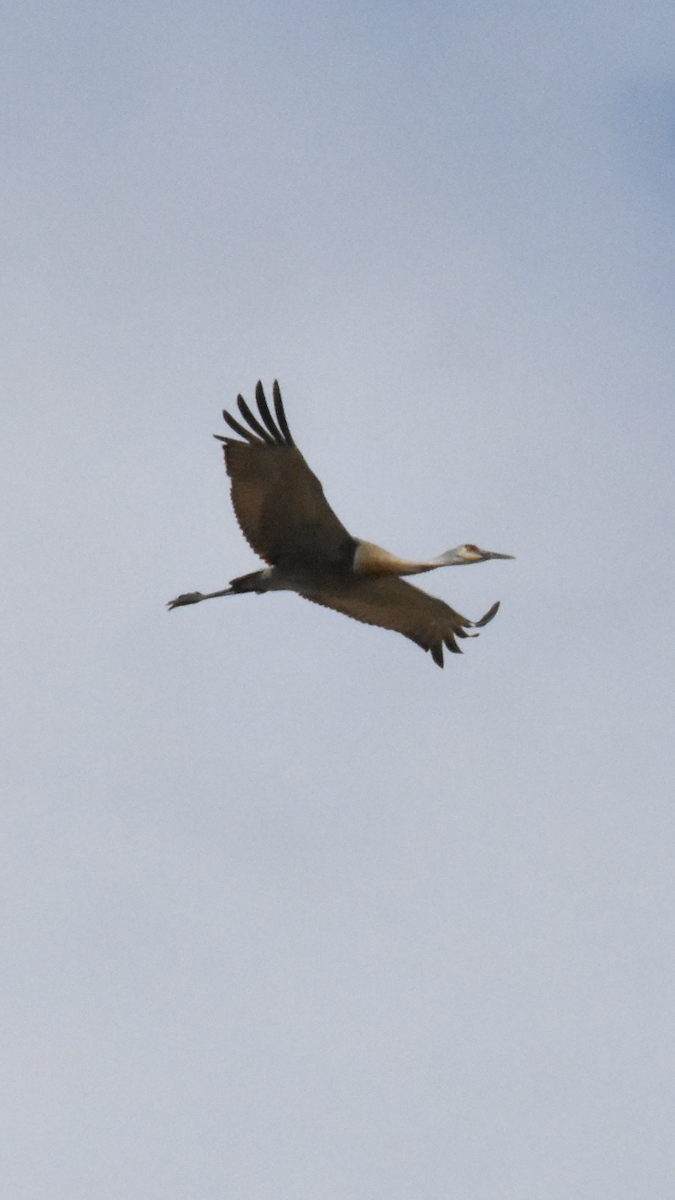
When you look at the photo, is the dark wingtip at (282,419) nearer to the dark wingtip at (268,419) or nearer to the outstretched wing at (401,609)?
the dark wingtip at (268,419)

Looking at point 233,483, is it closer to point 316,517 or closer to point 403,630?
point 316,517

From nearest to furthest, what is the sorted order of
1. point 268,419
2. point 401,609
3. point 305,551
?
point 268,419, point 305,551, point 401,609

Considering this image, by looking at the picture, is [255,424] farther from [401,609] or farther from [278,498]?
[401,609]

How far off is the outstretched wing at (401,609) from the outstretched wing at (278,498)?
693mm

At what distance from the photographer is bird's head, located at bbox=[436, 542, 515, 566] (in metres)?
31.1

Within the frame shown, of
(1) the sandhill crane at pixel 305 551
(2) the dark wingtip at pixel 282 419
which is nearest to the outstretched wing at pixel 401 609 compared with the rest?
(1) the sandhill crane at pixel 305 551

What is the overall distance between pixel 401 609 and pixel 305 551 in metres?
1.97

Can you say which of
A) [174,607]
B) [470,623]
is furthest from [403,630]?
[174,607]

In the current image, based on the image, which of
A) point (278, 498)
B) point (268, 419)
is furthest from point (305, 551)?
point (268, 419)

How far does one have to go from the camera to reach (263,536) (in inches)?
1226

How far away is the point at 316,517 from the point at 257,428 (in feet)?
4.88

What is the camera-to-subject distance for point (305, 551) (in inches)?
1227

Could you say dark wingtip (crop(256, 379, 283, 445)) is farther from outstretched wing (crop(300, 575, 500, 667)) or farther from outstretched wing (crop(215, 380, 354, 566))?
outstretched wing (crop(300, 575, 500, 667))

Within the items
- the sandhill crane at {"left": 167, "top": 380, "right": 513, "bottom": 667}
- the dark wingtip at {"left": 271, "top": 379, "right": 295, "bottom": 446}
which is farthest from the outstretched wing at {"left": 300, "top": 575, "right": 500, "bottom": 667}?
the dark wingtip at {"left": 271, "top": 379, "right": 295, "bottom": 446}
